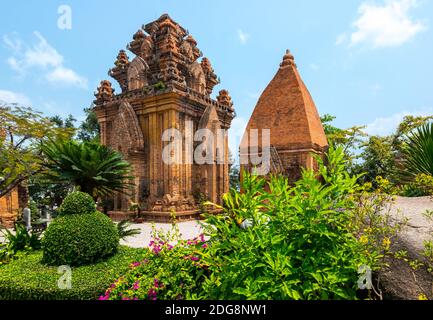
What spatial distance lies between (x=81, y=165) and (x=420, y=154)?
28.9 ft

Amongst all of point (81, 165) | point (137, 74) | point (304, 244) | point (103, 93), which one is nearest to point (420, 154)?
point (304, 244)

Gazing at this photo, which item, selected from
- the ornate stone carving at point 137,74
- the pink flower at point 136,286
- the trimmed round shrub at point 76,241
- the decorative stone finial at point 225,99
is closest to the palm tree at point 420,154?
the pink flower at point 136,286

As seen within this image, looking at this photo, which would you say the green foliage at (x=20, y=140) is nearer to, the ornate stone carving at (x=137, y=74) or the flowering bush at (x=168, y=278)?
the flowering bush at (x=168, y=278)

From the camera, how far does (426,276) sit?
270 centimetres

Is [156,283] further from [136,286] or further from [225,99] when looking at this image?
[225,99]

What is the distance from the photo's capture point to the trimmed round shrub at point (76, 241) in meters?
5.06

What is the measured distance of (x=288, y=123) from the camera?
6.84 m

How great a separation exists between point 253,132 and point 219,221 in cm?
442

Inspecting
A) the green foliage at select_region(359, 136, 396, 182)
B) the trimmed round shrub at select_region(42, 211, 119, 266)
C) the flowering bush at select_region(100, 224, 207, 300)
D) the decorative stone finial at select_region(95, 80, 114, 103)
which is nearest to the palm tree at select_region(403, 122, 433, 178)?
the flowering bush at select_region(100, 224, 207, 300)

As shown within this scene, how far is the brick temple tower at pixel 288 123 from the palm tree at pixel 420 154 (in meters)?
2.25

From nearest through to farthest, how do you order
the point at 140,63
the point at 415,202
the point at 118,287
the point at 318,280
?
1. the point at 318,280
2. the point at 118,287
3. the point at 415,202
4. the point at 140,63

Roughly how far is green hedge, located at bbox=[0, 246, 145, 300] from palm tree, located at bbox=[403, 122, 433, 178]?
7.12 m
